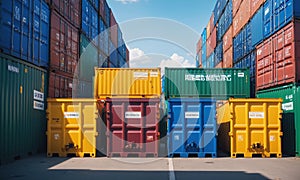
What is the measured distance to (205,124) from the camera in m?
12.0

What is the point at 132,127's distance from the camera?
1205cm

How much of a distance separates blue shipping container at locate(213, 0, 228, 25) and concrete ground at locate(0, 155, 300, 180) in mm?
17988

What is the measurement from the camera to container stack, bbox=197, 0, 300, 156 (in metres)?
12.6

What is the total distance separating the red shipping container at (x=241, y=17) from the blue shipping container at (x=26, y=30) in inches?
461

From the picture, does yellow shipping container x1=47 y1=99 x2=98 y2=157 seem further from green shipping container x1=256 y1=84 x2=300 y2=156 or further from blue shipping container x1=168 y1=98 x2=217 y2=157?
green shipping container x1=256 y1=84 x2=300 y2=156

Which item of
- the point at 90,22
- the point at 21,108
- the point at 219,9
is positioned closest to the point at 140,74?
the point at 21,108

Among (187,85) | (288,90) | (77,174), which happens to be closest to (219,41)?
(187,85)

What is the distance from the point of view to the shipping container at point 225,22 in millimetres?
23522

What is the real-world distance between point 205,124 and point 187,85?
4.76 m

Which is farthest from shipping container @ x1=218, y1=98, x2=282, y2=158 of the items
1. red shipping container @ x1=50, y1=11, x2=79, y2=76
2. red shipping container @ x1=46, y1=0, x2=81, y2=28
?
red shipping container @ x1=46, y1=0, x2=81, y2=28

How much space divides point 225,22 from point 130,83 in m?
13.7

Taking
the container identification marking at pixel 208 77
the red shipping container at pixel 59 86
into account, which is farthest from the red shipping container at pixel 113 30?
the container identification marking at pixel 208 77

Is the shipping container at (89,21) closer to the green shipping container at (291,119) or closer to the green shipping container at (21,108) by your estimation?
the green shipping container at (21,108)

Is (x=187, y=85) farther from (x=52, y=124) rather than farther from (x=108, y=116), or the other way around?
(x=52, y=124)
